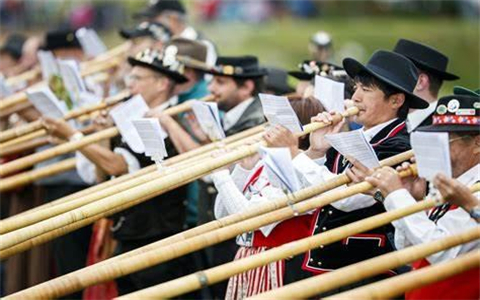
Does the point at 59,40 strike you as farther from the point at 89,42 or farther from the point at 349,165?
the point at 349,165

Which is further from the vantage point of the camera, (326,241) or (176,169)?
(176,169)

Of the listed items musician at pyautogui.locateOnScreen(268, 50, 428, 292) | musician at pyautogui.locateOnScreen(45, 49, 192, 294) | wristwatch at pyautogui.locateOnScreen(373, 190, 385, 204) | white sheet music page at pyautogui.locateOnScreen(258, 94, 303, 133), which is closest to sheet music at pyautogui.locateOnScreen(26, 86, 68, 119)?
musician at pyautogui.locateOnScreen(45, 49, 192, 294)

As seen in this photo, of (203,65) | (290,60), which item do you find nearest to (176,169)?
(203,65)

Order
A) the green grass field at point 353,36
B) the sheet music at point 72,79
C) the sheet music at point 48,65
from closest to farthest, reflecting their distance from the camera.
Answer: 1. the sheet music at point 72,79
2. the sheet music at point 48,65
3. the green grass field at point 353,36

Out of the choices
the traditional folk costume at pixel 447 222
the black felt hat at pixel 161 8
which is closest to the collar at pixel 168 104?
the black felt hat at pixel 161 8

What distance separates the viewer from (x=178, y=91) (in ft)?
29.6

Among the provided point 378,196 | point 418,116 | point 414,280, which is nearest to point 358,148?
point 378,196

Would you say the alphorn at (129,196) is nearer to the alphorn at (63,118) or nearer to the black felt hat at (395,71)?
the black felt hat at (395,71)

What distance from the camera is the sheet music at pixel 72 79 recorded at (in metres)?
9.38

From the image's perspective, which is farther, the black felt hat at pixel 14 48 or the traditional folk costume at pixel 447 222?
the black felt hat at pixel 14 48

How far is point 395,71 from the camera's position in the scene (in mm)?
6367

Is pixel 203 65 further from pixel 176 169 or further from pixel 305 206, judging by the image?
Result: pixel 305 206

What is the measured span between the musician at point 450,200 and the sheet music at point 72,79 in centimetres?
436

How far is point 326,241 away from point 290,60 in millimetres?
18297
